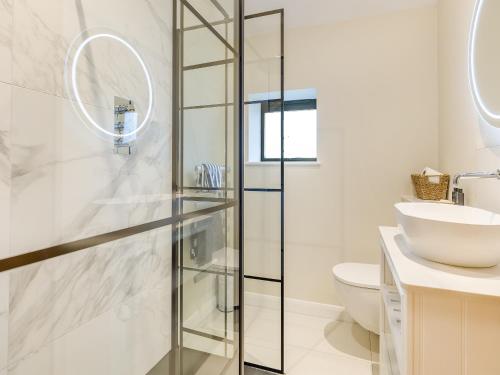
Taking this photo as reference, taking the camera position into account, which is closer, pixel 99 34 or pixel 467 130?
pixel 99 34

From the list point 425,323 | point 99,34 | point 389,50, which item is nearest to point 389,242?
point 425,323

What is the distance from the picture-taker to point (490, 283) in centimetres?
61

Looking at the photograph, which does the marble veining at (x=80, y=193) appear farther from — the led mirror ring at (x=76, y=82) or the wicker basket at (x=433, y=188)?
the wicker basket at (x=433, y=188)

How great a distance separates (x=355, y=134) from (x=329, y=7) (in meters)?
0.96

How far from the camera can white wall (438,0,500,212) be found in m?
1.15

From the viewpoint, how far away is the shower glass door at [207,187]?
141 cm

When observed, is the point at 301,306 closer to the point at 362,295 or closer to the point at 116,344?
the point at 362,295

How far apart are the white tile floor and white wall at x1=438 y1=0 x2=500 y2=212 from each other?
3.76 ft

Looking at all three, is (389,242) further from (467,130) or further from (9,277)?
(9,277)

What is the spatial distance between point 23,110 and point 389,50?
229cm

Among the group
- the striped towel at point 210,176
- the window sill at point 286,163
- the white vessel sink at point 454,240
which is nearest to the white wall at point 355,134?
the window sill at point 286,163

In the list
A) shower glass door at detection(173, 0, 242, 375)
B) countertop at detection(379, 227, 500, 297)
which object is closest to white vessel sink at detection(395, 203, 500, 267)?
countertop at detection(379, 227, 500, 297)

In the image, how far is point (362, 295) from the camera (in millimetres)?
1650

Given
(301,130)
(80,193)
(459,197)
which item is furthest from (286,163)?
(80,193)
